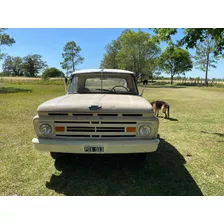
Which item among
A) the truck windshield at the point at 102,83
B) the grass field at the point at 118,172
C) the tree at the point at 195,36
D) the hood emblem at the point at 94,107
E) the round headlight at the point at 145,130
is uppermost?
the tree at the point at 195,36

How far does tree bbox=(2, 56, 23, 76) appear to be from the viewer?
11112cm

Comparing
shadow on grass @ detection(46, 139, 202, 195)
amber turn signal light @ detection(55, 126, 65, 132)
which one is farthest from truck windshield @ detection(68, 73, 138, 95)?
amber turn signal light @ detection(55, 126, 65, 132)

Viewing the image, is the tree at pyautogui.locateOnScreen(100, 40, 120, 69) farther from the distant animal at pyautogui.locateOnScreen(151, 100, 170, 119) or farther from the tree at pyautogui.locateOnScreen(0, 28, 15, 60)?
the distant animal at pyautogui.locateOnScreen(151, 100, 170, 119)

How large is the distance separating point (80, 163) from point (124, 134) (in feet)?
4.76

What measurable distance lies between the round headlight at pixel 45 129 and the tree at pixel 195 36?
5.27 meters

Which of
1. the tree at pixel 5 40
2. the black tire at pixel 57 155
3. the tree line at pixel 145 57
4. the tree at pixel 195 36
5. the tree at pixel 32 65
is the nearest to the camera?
the black tire at pixel 57 155

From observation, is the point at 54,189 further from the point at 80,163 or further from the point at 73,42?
the point at 73,42

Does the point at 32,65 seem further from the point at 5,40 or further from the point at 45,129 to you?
the point at 45,129

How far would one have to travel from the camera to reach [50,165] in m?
4.24

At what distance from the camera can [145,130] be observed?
3373 millimetres

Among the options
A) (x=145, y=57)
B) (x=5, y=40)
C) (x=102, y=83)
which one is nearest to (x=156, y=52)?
(x=145, y=57)

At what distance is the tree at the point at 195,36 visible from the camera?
6172 millimetres

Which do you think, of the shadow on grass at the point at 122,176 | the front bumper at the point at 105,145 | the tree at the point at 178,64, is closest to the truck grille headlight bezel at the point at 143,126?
the front bumper at the point at 105,145

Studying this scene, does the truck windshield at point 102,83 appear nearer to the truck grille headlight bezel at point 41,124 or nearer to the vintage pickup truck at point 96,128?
the vintage pickup truck at point 96,128
